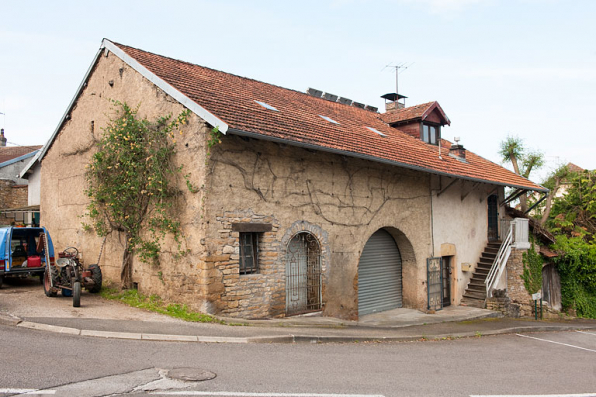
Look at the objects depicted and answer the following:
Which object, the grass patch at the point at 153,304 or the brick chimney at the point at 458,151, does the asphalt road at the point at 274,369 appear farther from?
the brick chimney at the point at 458,151

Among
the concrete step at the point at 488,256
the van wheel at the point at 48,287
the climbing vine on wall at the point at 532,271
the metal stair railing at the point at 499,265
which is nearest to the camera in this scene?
the van wheel at the point at 48,287

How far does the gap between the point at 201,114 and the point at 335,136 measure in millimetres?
4056

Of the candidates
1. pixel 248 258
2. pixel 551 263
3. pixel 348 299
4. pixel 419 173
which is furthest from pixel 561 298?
pixel 248 258

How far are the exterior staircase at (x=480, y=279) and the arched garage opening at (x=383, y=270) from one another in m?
3.18

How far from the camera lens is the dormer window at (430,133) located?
18562 millimetres

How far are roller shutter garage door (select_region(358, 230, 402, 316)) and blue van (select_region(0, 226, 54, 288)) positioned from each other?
27.0 feet

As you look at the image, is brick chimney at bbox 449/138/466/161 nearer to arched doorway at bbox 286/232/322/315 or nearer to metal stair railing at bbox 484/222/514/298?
metal stair railing at bbox 484/222/514/298

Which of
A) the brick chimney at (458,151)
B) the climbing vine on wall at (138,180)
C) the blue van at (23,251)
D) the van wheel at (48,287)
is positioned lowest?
the van wheel at (48,287)

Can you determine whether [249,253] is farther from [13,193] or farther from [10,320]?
[13,193]

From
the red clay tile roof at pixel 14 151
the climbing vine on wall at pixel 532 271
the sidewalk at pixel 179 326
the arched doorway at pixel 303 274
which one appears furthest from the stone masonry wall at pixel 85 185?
the climbing vine on wall at pixel 532 271

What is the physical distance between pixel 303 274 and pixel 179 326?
3793 mm

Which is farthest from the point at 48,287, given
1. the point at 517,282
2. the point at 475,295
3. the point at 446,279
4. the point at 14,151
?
the point at 14,151

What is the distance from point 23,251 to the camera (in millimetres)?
13031

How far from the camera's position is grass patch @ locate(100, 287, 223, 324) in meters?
9.24
